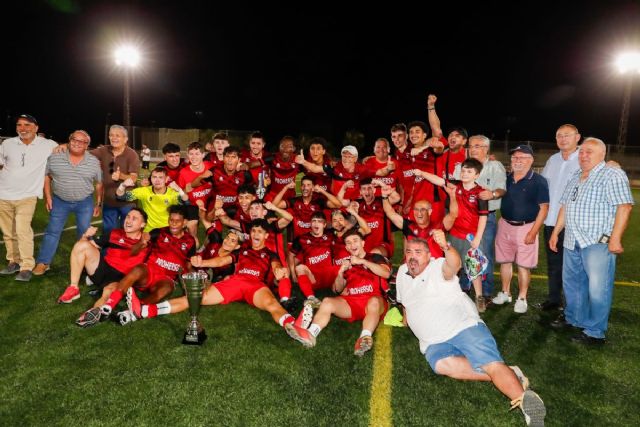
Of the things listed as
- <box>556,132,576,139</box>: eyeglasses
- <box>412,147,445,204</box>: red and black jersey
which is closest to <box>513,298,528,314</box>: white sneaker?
<box>412,147,445,204</box>: red and black jersey

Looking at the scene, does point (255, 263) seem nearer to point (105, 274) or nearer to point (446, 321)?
point (105, 274)

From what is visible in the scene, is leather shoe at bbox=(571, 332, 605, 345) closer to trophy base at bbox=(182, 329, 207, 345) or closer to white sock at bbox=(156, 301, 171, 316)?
trophy base at bbox=(182, 329, 207, 345)

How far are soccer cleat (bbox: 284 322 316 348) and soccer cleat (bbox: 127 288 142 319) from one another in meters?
1.69

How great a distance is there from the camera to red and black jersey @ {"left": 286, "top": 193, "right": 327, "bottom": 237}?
22.2 ft

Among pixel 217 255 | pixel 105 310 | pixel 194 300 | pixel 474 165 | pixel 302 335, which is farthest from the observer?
pixel 217 255

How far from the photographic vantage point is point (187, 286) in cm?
428

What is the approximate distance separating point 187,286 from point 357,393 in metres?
1.84

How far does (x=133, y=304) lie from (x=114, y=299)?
26 centimetres

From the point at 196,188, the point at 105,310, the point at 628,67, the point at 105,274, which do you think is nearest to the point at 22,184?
the point at 105,274

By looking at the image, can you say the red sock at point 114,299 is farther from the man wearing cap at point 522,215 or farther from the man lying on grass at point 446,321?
the man wearing cap at point 522,215

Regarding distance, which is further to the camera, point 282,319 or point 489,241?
point 489,241

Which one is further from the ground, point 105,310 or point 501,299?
point 105,310

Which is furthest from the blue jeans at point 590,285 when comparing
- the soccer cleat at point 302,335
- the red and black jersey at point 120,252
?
the red and black jersey at point 120,252

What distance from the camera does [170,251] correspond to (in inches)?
223
